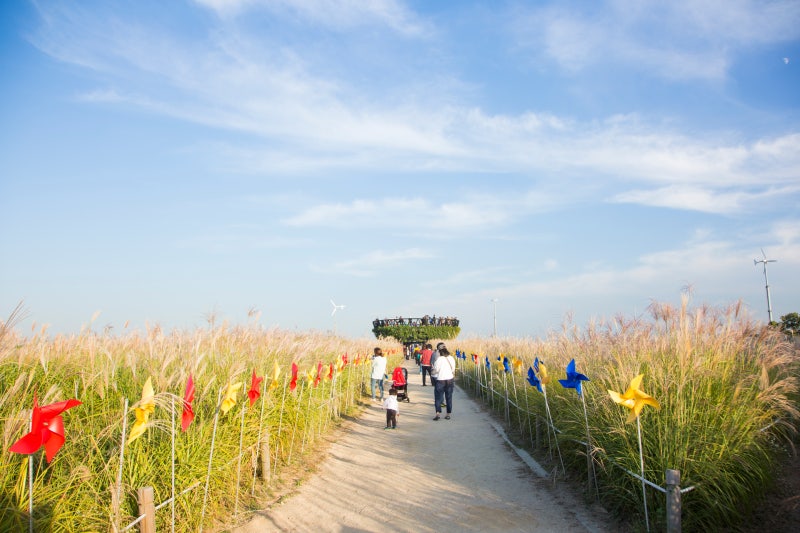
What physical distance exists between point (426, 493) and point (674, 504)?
10.9 ft

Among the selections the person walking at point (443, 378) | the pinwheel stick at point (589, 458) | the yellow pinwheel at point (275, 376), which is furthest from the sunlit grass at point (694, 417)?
the person walking at point (443, 378)

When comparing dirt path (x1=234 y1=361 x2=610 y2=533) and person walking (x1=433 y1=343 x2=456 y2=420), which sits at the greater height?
person walking (x1=433 y1=343 x2=456 y2=420)

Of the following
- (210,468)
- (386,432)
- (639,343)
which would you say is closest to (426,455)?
(386,432)

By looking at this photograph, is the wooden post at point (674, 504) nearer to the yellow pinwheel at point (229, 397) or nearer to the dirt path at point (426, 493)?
the dirt path at point (426, 493)

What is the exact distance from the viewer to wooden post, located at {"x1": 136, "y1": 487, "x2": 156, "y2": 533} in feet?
13.9

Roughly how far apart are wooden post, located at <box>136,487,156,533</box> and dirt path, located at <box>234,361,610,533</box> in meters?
1.67

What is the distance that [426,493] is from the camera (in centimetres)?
706

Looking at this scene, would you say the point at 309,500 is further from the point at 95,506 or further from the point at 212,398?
the point at 95,506

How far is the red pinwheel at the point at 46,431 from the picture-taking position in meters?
3.29

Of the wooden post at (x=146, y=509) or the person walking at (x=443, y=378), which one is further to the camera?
the person walking at (x=443, y=378)

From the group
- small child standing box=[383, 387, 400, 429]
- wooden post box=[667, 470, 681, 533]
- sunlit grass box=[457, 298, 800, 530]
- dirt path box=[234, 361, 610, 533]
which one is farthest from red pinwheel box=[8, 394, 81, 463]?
small child standing box=[383, 387, 400, 429]

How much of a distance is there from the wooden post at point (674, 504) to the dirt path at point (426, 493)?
1242 millimetres

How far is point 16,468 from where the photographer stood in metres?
3.88

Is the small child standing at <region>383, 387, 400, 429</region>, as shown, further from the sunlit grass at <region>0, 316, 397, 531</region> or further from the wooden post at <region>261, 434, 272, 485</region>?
the wooden post at <region>261, 434, 272, 485</region>
